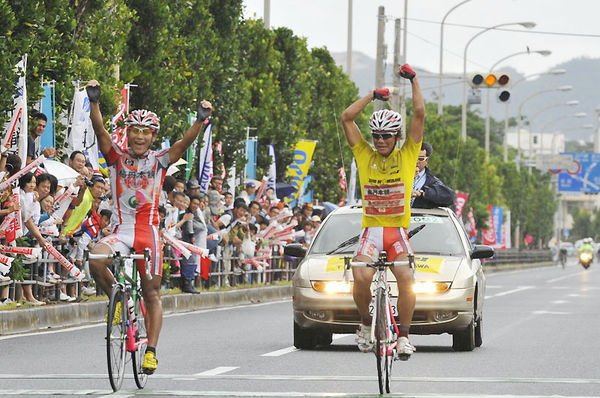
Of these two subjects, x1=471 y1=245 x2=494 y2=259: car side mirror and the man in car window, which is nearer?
x1=471 y1=245 x2=494 y2=259: car side mirror

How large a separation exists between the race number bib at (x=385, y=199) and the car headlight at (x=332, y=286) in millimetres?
3957

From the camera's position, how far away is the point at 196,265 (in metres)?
25.2

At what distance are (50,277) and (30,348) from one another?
168 inches

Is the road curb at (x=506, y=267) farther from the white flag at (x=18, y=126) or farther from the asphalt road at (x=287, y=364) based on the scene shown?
the asphalt road at (x=287, y=364)

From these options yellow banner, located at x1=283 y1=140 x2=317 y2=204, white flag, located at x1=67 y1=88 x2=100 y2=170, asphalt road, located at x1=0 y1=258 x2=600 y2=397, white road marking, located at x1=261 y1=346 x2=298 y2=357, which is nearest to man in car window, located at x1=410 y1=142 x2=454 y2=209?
asphalt road, located at x1=0 y1=258 x2=600 y2=397

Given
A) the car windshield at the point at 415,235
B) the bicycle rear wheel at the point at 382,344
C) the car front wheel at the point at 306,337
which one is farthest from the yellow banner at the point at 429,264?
the bicycle rear wheel at the point at 382,344

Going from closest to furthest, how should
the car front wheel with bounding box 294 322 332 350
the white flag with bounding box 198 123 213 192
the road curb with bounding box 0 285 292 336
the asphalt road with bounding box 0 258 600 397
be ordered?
the asphalt road with bounding box 0 258 600 397 → the car front wheel with bounding box 294 322 332 350 → the road curb with bounding box 0 285 292 336 → the white flag with bounding box 198 123 213 192

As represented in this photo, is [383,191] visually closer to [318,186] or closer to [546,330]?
[546,330]

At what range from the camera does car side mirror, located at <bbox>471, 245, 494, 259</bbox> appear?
613 inches

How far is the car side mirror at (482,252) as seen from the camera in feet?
51.1

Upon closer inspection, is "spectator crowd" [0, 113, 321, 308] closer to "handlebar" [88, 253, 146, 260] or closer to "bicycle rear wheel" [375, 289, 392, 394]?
"handlebar" [88, 253, 146, 260]

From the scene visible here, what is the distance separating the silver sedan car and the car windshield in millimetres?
10

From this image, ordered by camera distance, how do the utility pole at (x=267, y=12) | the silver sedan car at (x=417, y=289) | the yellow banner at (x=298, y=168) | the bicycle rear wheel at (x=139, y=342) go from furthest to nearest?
the utility pole at (x=267, y=12), the yellow banner at (x=298, y=168), the silver sedan car at (x=417, y=289), the bicycle rear wheel at (x=139, y=342)

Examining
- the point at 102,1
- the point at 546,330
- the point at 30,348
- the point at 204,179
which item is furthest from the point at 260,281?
the point at 30,348
